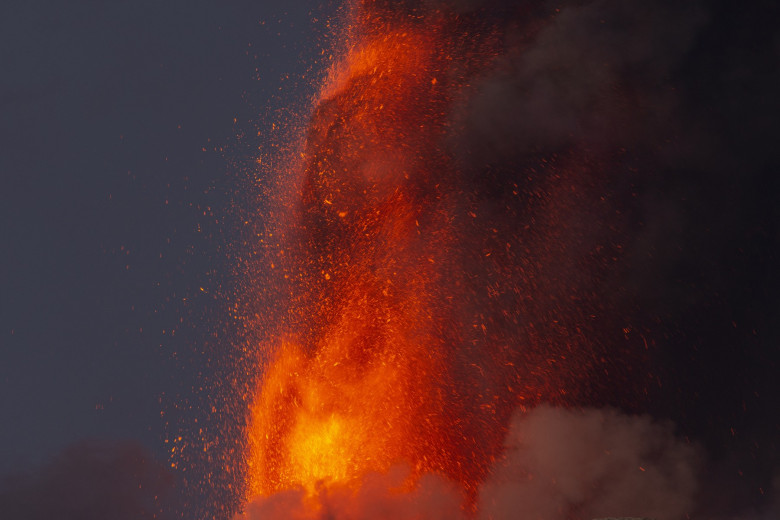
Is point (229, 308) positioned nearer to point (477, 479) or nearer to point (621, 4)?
point (477, 479)

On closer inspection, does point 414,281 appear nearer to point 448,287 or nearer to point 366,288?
point 448,287

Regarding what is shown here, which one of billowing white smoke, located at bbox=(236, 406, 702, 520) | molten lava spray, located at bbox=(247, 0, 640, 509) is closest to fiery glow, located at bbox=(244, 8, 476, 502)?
molten lava spray, located at bbox=(247, 0, 640, 509)

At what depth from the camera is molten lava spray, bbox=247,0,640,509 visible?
12062mm

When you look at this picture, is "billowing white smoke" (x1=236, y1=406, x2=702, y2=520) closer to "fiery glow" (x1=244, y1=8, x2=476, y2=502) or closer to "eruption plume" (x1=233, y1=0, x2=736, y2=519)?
"eruption plume" (x1=233, y1=0, x2=736, y2=519)

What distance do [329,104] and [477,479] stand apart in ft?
24.2

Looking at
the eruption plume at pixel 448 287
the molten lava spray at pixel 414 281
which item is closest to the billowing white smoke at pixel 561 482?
the eruption plume at pixel 448 287

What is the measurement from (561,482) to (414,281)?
403 centimetres

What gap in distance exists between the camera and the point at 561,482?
455 inches

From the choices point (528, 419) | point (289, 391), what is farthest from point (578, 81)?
point (289, 391)

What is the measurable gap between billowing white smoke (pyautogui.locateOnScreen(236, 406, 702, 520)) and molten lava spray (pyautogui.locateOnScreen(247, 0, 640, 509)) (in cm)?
30

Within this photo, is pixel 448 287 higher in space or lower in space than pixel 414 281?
lower

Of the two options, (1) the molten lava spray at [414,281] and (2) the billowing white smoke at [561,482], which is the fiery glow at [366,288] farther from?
(2) the billowing white smoke at [561,482]

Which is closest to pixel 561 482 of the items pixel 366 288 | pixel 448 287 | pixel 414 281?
pixel 448 287

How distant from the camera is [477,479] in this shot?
11.8 m
